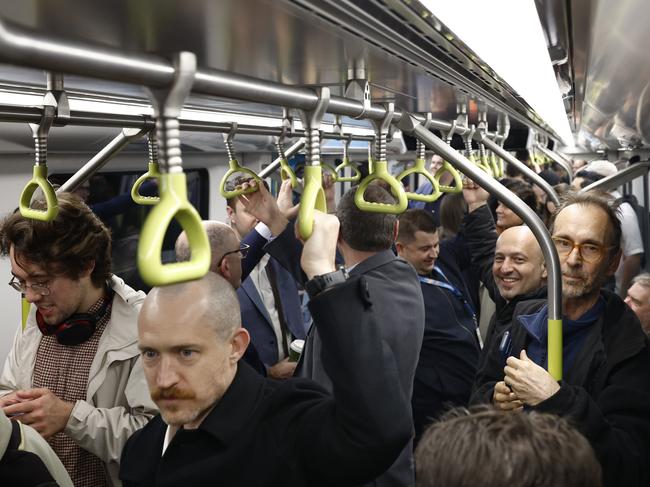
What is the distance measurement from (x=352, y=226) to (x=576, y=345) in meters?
0.83

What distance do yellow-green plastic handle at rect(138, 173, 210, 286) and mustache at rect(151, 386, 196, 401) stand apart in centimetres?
77

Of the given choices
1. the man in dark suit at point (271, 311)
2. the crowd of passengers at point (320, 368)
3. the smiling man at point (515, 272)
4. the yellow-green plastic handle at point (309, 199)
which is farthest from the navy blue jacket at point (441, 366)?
the yellow-green plastic handle at point (309, 199)

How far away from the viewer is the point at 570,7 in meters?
1.49

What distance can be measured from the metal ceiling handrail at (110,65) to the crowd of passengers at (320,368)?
323 mm

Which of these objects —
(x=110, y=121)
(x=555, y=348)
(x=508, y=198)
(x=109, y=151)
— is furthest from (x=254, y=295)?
(x=110, y=121)

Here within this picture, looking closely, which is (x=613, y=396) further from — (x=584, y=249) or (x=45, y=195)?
(x=45, y=195)

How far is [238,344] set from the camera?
193 centimetres

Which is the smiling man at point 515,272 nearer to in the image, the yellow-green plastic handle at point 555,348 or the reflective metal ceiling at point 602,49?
the reflective metal ceiling at point 602,49

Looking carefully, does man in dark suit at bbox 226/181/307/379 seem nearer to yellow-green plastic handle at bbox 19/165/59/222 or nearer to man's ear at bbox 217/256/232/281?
man's ear at bbox 217/256/232/281

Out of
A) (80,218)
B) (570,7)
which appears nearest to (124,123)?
(80,218)

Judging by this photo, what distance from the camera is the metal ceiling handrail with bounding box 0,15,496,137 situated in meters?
0.98

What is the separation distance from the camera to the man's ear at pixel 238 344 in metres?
1.91

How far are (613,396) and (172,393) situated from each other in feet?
3.98

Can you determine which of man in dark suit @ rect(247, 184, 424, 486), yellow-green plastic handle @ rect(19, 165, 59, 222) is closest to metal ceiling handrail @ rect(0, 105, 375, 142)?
yellow-green plastic handle @ rect(19, 165, 59, 222)
